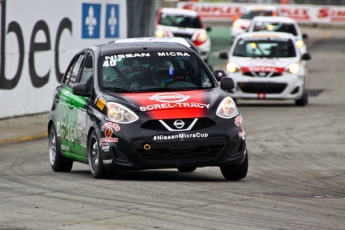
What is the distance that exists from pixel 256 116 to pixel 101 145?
10532 mm

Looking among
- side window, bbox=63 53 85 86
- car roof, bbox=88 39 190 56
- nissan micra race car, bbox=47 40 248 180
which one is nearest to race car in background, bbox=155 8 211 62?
side window, bbox=63 53 85 86

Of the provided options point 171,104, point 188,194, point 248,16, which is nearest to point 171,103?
point 171,104

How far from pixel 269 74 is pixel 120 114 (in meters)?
12.7

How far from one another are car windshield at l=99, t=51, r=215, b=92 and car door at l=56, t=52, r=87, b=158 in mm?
625

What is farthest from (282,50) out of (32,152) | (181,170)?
(181,170)

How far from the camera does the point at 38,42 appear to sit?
20938 millimetres

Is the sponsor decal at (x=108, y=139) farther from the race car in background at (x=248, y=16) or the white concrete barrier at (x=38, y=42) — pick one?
the race car in background at (x=248, y=16)

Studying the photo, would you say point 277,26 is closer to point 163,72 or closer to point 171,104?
point 163,72

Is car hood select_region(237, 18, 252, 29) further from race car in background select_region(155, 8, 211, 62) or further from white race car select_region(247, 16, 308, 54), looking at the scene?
white race car select_region(247, 16, 308, 54)

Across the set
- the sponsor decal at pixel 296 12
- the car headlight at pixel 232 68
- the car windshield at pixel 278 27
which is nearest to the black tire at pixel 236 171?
the car headlight at pixel 232 68

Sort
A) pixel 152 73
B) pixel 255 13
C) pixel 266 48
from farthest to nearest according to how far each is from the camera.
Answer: pixel 255 13, pixel 266 48, pixel 152 73

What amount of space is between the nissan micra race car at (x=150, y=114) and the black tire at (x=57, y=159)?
37 cm

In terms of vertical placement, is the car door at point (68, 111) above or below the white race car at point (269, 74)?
above

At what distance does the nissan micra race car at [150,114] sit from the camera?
10.5 m
